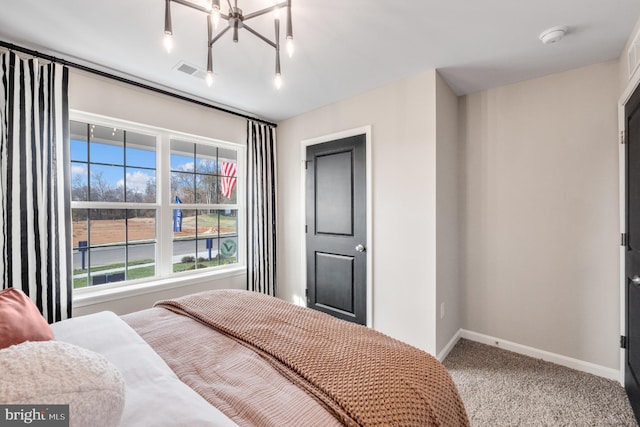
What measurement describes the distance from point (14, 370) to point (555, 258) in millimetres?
3163

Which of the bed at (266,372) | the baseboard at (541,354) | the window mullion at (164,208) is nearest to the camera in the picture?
the bed at (266,372)

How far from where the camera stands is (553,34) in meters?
1.83

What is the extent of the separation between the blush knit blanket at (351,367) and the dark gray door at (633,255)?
158cm

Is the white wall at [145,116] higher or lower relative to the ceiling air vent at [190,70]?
lower

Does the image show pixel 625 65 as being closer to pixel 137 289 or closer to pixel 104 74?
pixel 104 74

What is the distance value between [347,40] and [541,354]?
9.72 feet

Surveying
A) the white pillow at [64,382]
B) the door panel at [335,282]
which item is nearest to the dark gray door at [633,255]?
the door panel at [335,282]

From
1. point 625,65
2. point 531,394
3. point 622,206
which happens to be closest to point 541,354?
point 531,394

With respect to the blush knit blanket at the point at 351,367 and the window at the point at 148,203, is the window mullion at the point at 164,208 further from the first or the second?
the blush knit blanket at the point at 351,367

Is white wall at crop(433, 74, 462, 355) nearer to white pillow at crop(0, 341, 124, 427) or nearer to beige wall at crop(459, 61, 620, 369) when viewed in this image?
beige wall at crop(459, 61, 620, 369)

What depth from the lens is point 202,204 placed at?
3.13 metres

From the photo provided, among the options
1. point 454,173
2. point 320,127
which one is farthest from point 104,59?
Result: point 454,173

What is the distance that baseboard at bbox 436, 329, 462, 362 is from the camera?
2406 millimetres

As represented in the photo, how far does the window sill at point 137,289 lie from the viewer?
7.61ft
